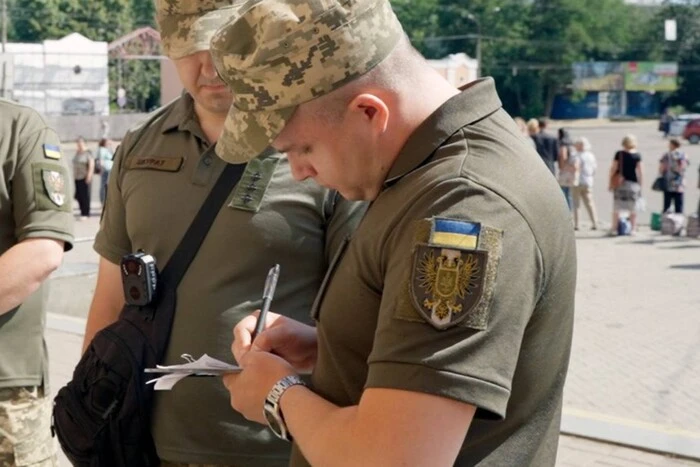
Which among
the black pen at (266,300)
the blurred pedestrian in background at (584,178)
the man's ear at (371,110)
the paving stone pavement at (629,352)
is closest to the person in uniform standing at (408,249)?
the man's ear at (371,110)

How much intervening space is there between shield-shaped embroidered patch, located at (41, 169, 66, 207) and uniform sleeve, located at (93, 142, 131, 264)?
37cm

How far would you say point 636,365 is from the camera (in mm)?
7934

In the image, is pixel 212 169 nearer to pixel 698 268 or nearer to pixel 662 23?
pixel 698 268

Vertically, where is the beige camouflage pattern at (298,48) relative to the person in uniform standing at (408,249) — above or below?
above

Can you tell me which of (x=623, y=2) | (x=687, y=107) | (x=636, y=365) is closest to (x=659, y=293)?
(x=636, y=365)

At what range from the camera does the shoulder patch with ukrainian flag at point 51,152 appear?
10.6 ft

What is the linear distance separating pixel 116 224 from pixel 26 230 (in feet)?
1.42

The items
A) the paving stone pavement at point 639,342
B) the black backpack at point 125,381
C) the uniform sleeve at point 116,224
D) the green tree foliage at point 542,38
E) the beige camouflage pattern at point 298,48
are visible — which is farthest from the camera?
A: the green tree foliage at point 542,38

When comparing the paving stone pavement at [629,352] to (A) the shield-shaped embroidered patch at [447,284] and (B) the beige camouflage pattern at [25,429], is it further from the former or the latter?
(A) the shield-shaped embroidered patch at [447,284]

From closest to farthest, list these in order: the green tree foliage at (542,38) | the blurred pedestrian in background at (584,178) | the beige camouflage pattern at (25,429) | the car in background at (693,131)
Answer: the beige camouflage pattern at (25,429) → the blurred pedestrian in background at (584,178) → the car in background at (693,131) → the green tree foliage at (542,38)

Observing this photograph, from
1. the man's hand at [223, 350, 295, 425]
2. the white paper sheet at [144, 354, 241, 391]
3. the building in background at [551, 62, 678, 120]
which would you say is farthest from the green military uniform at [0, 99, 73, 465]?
the building in background at [551, 62, 678, 120]

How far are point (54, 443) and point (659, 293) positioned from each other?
918cm

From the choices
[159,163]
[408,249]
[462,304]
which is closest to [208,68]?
[159,163]

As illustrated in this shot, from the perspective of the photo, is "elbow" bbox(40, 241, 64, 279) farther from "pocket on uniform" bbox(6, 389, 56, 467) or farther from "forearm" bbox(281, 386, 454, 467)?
"forearm" bbox(281, 386, 454, 467)
